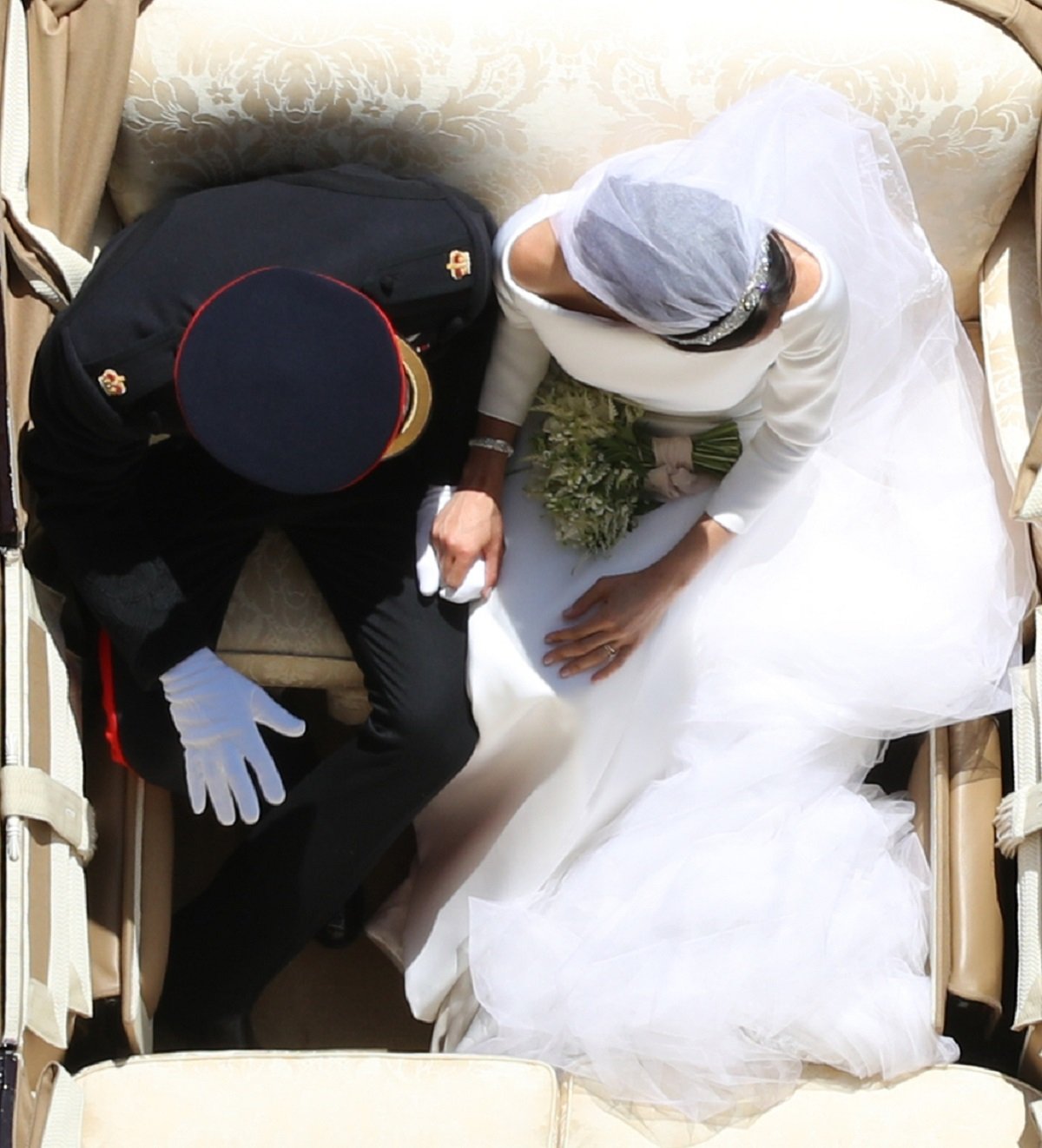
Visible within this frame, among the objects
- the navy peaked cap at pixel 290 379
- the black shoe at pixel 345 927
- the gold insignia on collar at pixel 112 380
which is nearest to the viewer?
the navy peaked cap at pixel 290 379

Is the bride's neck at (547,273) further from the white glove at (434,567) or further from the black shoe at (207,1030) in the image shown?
the black shoe at (207,1030)

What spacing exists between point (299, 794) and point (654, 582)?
1.78 ft

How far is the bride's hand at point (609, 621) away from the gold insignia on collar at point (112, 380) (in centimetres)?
58

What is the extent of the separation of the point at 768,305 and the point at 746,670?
51 cm

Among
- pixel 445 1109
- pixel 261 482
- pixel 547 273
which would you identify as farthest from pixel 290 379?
pixel 445 1109

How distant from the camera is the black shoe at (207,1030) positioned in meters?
1.72

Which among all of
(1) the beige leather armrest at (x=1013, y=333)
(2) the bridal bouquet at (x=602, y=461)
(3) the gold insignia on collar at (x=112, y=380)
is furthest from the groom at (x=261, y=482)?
(1) the beige leather armrest at (x=1013, y=333)

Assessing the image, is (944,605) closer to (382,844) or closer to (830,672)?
(830,672)

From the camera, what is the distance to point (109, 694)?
1557 mm

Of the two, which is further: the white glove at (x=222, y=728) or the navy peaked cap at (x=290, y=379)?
the white glove at (x=222, y=728)

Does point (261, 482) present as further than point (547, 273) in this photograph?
No

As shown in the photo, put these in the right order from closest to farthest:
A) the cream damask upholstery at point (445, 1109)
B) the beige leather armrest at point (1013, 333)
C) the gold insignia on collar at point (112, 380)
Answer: the gold insignia on collar at point (112, 380) → the cream damask upholstery at point (445, 1109) → the beige leather armrest at point (1013, 333)


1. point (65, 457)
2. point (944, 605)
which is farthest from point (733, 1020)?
point (65, 457)

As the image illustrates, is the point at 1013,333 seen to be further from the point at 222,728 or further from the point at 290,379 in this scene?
the point at 222,728
